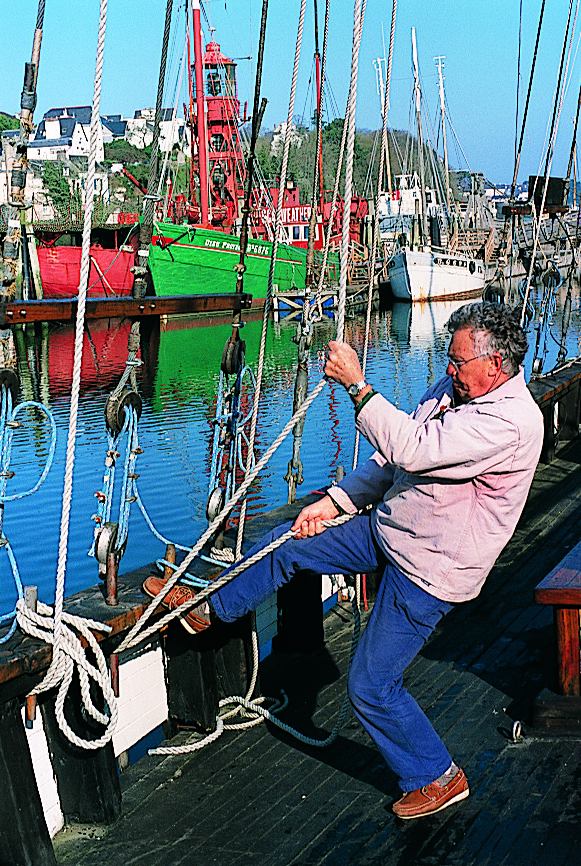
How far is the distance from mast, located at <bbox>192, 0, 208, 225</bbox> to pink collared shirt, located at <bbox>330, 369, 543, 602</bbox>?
20.1 metres

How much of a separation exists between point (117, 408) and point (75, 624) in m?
0.86

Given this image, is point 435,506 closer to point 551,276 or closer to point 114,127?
point 551,276

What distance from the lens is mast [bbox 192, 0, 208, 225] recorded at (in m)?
22.8

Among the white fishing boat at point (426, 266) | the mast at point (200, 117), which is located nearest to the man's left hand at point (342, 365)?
the mast at point (200, 117)

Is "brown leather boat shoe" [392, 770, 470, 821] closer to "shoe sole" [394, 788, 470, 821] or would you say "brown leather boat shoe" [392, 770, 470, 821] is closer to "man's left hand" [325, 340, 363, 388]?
"shoe sole" [394, 788, 470, 821]

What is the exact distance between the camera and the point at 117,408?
129 inches

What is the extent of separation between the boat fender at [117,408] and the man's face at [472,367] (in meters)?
1.25

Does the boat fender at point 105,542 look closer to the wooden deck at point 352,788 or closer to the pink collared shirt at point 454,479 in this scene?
the wooden deck at point 352,788

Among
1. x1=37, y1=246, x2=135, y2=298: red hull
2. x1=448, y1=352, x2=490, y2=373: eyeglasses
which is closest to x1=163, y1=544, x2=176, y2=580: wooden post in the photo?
x1=448, y1=352, x2=490, y2=373: eyeglasses

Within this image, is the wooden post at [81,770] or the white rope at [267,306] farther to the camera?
the white rope at [267,306]

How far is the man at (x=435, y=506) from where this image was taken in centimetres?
241

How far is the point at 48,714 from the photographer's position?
2.71 meters

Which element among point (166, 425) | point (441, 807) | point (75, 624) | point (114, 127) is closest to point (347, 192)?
point (75, 624)

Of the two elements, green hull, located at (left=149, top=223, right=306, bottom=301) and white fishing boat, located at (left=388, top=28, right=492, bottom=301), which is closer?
green hull, located at (left=149, top=223, right=306, bottom=301)
